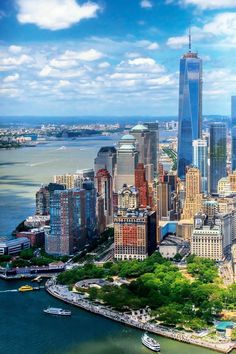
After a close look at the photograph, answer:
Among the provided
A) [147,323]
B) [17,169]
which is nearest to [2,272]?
[147,323]

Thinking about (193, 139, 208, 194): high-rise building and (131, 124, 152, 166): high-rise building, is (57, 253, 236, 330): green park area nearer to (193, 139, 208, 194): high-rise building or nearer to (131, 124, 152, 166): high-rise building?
(193, 139, 208, 194): high-rise building

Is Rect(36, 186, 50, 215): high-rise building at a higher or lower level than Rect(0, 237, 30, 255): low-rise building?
higher

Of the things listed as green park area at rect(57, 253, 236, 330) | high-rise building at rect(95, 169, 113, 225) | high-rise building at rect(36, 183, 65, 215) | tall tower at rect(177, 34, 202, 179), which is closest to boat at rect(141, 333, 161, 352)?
green park area at rect(57, 253, 236, 330)

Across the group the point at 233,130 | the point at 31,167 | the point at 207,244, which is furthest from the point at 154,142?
the point at 207,244

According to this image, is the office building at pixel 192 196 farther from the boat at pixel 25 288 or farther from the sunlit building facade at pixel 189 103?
the sunlit building facade at pixel 189 103

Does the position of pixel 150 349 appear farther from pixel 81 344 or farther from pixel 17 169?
pixel 17 169

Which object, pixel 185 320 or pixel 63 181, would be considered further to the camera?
pixel 63 181

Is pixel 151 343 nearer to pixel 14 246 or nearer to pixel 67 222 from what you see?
pixel 67 222
